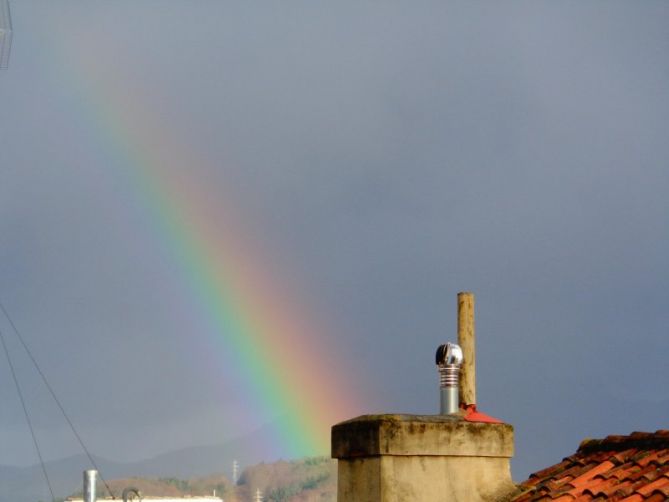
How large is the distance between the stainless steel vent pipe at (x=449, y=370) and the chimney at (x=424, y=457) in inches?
7.8

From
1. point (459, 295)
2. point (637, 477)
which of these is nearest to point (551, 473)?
point (637, 477)

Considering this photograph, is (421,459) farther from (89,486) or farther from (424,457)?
(89,486)

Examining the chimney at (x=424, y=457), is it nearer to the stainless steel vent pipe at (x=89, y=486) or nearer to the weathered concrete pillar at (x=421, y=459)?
the weathered concrete pillar at (x=421, y=459)

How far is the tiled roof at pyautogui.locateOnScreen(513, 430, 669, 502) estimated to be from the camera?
8875mm

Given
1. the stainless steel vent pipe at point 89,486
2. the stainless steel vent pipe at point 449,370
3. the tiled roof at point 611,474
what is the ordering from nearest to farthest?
1. the tiled roof at point 611,474
2. the stainless steel vent pipe at point 449,370
3. the stainless steel vent pipe at point 89,486

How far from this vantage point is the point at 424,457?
29.6ft

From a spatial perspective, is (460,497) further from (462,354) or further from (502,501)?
(462,354)

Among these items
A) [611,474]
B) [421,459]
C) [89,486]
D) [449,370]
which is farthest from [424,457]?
[89,486]

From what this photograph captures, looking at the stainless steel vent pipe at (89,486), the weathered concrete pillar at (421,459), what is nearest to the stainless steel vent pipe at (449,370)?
the weathered concrete pillar at (421,459)

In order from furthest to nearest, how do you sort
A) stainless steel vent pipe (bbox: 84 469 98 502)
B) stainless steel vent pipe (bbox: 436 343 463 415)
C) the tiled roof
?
stainless steel vent pipe (bbox: 84 469 98 502) < stainless steel vent pipe (bbox: 436 343 463 415) < the tiled roof

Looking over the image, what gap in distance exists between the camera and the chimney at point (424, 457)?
8906mm

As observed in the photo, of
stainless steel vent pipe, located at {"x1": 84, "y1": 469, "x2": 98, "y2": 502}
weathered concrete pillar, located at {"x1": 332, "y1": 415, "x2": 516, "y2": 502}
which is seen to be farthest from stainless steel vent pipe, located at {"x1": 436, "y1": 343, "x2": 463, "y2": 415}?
stainless steel vent pipe, located at {"x1": 84, "y1": 469, "x2": 98, "y2": 502}

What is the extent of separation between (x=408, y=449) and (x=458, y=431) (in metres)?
0.53

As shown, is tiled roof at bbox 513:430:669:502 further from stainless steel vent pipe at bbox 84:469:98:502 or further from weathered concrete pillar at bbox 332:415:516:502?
stainless steel vent pipe at bbox 84:469:98:502
